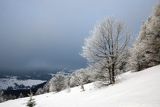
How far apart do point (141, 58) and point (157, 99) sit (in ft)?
89.7

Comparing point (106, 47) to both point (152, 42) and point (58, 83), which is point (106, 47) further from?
point (58, 83)

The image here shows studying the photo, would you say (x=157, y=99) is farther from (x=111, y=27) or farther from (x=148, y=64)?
(x=148, y=64)

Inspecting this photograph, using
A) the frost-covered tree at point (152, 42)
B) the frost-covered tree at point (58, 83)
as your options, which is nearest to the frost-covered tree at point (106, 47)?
the frost-covered tree at point (152, 42)

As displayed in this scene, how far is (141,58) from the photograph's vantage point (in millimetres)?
40344

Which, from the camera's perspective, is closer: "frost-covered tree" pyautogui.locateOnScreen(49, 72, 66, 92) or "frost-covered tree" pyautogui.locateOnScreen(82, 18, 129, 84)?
"frost-covered tree" pyautogui.locateOnScreen(82, 18, 129, 84)

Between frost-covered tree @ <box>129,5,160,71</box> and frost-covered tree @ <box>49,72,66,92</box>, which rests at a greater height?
frost-covered tree @ <box>49,72,66,92</box>

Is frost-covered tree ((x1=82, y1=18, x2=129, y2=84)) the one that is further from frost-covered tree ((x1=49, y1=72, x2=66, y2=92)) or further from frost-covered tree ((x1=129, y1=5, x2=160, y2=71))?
frost-covered tree ((x1=49, y1=72, x2=66, y2=92))

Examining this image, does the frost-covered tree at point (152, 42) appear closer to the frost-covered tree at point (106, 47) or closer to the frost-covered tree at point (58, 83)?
the frost-covered tree at point (106, 47)

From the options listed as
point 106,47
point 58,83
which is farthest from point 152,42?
point 58,83

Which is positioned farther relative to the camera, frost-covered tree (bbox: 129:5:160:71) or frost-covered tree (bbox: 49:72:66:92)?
frost-covered tree (bbox: 49:72:66:92)

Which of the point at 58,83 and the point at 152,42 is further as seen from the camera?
the point at 58,83

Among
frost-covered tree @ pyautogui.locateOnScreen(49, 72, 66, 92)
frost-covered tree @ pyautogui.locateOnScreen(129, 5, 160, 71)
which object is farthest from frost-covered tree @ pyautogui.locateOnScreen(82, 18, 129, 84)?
frost-covered tree @ pyautogui.locateOnScreen(49, 72, 66, 92)

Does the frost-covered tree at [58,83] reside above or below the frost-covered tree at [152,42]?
above

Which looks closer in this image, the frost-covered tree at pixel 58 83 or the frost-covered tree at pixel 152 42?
the frost-covered tree at pixel 152 42
